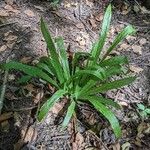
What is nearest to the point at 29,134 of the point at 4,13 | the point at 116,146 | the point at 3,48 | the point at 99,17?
the point at 116,146

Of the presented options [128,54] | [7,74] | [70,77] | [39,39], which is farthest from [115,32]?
[7,74]

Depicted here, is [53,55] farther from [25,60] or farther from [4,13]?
[4,13]

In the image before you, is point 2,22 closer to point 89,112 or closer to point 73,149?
point 89,112

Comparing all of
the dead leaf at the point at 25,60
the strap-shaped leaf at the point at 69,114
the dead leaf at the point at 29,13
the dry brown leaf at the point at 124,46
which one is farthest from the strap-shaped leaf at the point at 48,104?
the dead leaf at the point at 29,13

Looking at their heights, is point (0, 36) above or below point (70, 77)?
below

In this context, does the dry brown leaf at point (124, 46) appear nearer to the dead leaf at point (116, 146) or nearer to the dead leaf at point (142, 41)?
the dead leaf at point (142, 41)
